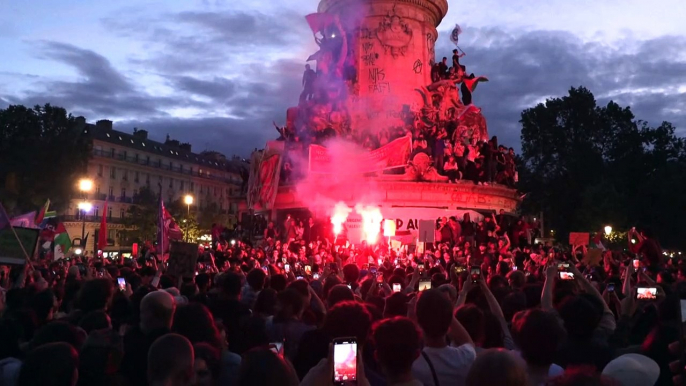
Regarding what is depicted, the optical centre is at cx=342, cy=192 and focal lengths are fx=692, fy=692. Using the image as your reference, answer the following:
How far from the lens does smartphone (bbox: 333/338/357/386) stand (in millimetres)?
4027

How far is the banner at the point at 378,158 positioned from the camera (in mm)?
37844

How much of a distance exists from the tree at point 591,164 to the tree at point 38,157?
41391 mm

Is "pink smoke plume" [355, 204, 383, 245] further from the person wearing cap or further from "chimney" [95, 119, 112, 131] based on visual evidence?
"chimney" [95, 119, 112, 131]

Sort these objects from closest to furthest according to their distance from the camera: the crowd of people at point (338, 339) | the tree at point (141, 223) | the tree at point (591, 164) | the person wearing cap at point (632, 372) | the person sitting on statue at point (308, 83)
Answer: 1. the crowd of people at point (338, 339)
2. the person wearing cap at point (632, 372)
3. the person sitting on statue at point (308, 83)
4. the tree at point (591, 164)
5. the tree at point (141, 223)

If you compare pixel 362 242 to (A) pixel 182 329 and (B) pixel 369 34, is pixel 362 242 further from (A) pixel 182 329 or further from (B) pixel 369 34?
(A) pixel 182 329

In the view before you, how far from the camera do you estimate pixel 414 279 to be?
9.61m

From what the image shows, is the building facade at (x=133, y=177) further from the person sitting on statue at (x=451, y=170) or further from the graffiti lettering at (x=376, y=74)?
the person sitting on statue at (x=451, y=170)

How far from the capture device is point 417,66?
141 feet

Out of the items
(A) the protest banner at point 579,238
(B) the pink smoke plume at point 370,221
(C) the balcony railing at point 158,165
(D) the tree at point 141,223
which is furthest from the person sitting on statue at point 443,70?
(C) the balcony railing at point 158,165

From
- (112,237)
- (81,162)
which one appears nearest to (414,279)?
(81,162)

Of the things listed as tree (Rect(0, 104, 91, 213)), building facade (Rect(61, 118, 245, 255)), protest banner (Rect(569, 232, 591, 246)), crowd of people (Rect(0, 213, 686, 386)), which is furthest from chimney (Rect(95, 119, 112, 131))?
crowd of people (Rect(0, 213, 686, 386))

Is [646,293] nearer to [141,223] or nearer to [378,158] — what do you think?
[378,158]

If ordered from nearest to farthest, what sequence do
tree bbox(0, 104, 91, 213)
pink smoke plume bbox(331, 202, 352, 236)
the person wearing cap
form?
the person wearing cap → pink smoke plume bbox(331, 202, 352, 236) → tree bbox(0, 104, 91, 213)

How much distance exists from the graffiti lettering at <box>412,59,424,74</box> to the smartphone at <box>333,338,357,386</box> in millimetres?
39825
